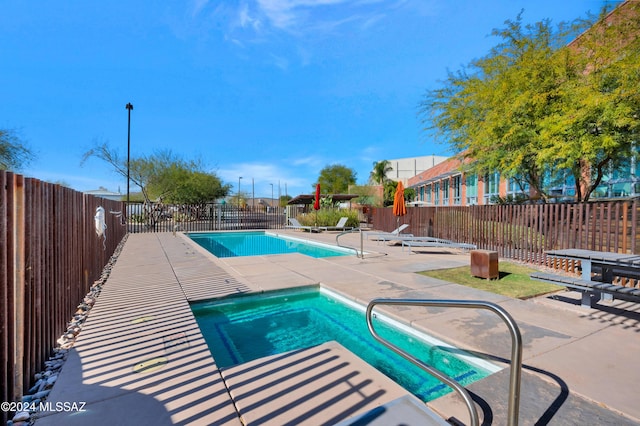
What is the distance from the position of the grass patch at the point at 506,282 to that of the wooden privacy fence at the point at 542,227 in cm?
103

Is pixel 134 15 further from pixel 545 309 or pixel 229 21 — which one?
pixel 545 309

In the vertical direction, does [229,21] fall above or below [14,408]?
above

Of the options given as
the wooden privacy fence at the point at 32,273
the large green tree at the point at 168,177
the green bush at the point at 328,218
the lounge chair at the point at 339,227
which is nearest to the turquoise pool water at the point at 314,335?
the wooden privacy fence at the point at 32,273

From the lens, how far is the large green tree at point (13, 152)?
14922 millimetres

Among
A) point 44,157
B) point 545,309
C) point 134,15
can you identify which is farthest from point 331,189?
point 545,309

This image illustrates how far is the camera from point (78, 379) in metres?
2.28

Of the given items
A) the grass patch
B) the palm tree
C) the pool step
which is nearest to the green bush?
the grass patch

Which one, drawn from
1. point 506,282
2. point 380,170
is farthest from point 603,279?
point 380,170

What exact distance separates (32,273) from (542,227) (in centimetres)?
971

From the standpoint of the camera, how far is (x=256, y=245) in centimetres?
1395

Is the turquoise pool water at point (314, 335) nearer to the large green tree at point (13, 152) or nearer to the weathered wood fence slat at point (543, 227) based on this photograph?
the weathered wood fence slat at point (543, 227)

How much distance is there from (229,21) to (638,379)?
45.5 feet

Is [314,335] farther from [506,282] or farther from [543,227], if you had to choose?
[543,227]

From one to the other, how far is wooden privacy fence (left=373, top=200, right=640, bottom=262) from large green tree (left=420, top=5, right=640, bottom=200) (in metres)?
1.70
